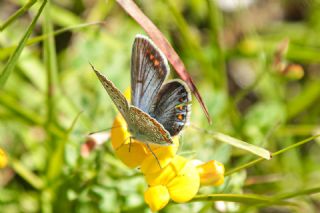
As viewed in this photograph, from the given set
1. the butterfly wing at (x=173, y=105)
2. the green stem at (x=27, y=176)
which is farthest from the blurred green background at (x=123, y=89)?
the butterfly wing at (x=173, y=105)

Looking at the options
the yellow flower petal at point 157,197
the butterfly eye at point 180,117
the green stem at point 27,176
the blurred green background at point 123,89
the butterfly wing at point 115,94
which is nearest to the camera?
the butterfly wing at point 115,94

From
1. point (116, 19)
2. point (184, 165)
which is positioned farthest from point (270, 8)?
point (184, 165)

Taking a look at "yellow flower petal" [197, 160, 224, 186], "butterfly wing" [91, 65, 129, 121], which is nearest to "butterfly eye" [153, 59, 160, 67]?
"butterfly wing" [91, 65, 129, 121]

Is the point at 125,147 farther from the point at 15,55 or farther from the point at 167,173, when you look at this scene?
the point at 15,55

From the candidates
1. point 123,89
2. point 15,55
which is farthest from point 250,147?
point 123,89

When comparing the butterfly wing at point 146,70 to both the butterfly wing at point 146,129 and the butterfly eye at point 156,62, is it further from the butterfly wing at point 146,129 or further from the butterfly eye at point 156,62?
the butterfly wing at point 146,129

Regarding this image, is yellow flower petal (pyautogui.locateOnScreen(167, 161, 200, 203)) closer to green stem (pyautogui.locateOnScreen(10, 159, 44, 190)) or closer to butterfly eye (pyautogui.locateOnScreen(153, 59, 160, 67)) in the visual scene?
butterfly eye (pyautogui.locateOnScreen(153, 59, 160, 67))
